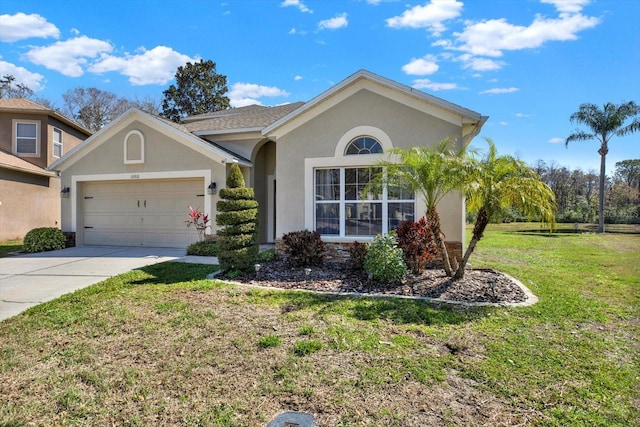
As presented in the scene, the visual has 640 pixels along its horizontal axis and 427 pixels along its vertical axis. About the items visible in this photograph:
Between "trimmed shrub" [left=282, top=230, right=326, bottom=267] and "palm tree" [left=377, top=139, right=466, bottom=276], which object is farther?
"trimmed shrub" [left=282, top=230, right=326, bottom=267]

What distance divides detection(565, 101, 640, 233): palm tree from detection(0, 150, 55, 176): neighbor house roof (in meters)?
36.5

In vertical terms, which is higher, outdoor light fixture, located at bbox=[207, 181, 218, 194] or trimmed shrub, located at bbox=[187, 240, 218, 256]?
outdoor light fixture, located at bbox=[207, 181, 218, 194]

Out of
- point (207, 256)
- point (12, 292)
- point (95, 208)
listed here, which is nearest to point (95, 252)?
point (95, 208)

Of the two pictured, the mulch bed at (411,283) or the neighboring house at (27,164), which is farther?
the neighboring house at (27,164)

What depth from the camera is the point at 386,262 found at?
25.1 ft

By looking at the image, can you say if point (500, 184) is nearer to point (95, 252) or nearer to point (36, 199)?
point (95, 252)

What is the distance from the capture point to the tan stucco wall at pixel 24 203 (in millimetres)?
17172

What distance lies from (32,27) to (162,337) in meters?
20.3

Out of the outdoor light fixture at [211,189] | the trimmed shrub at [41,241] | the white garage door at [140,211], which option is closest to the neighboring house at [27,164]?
the white garage door at [140,211]

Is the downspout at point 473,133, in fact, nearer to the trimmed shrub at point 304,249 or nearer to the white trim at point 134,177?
the trimmed shrub at point 304,249

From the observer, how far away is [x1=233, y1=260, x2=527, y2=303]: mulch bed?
22.9ft

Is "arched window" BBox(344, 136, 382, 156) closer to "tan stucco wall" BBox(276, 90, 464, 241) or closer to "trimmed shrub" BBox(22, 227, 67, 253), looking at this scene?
"tan stucco wall" BBox(276, 90, 464, 241)

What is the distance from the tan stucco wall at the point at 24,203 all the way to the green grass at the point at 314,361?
14797 millimetres

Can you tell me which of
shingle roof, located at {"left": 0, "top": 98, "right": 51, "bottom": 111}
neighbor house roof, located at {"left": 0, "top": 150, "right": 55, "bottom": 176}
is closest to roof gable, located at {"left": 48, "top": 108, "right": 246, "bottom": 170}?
neighbor house roof, located at {"left": 0, "top": 150, "right": 55, "bottom": 176}
